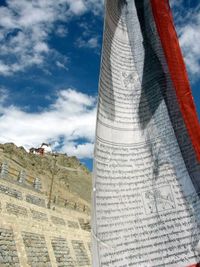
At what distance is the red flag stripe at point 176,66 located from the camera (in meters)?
4.44

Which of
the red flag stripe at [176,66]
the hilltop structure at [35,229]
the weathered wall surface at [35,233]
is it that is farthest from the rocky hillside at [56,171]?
the red flag stripe at [176,66]

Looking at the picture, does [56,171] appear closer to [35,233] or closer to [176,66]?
[35,233]

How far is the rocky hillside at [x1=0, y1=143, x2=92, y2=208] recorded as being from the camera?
48.8 metres

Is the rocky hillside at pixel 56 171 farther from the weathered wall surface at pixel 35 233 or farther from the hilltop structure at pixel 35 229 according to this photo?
the weathered wall surface at pixel 35 233

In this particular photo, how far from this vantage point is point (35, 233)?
19.0m

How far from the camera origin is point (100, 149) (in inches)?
160

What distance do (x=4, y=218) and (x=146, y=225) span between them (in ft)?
44.7

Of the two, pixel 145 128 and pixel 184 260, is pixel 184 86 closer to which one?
pixel 145 128

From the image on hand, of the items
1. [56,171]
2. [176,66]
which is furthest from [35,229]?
[56,171]

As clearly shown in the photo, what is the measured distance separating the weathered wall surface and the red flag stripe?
12.3 metres

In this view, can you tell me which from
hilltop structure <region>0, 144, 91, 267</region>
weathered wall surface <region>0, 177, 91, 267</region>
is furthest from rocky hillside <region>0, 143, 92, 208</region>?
weathered wall surface <region>0, 177, 91, 267</region>

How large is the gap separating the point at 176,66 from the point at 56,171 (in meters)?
67.1

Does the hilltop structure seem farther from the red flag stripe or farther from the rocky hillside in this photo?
the red flag stripe

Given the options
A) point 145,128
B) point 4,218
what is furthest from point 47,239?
point 145,128
